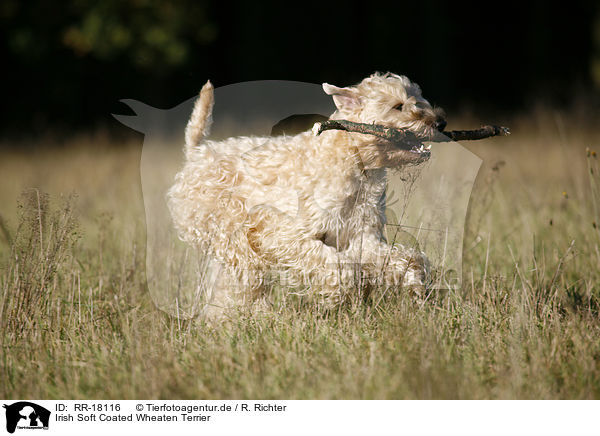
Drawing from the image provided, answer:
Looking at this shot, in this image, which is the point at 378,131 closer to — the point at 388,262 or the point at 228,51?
the point at 388,262

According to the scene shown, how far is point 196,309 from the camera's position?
12.1 ft

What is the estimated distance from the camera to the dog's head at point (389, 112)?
10.8ft

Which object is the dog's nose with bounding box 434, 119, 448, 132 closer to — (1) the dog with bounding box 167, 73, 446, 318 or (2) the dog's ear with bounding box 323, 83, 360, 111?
(1) the dog with bounding box 167, 73, 446, 318

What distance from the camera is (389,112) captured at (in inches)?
131

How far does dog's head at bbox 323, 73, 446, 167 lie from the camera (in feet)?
10.8

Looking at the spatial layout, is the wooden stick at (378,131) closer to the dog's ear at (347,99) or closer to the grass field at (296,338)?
the dog's ear at (347,99)

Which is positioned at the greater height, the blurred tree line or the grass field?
the blurred tree line
